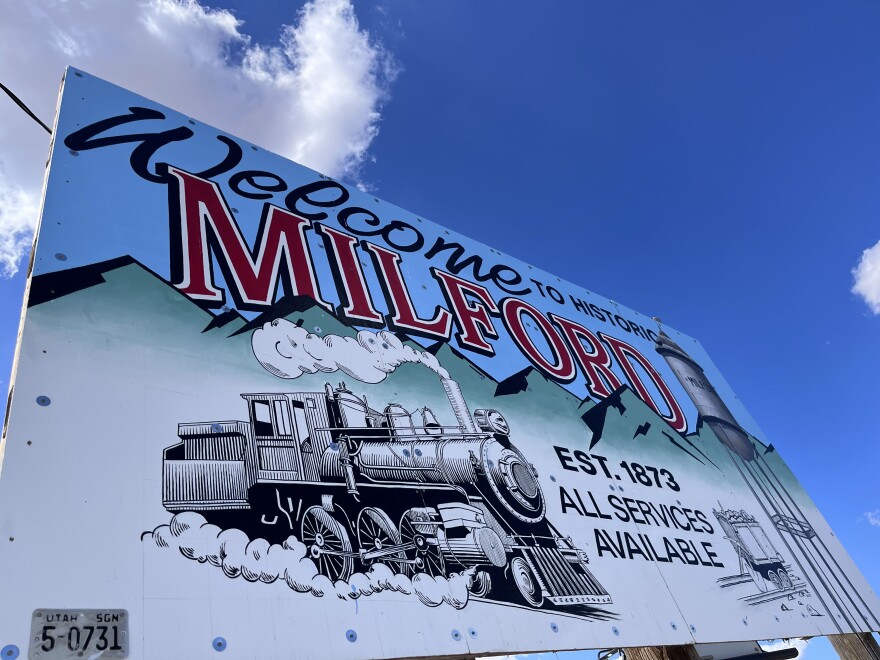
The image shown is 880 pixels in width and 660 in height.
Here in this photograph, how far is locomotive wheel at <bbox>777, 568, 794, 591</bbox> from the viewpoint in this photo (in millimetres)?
4378

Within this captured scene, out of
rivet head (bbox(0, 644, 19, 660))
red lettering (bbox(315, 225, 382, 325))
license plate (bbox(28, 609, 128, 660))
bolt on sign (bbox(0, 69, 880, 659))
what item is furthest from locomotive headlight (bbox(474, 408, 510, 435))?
rivet head (bbox(0, 644, 19, 660))

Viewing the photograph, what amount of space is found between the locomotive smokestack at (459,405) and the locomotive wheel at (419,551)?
2.73 feet

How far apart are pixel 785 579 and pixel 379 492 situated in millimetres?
3437

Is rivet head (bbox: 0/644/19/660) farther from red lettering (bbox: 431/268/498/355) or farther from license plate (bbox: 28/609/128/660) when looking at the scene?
red lettering (bbox: 431/268/498/355)

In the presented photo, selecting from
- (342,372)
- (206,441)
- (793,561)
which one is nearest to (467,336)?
(342,372)

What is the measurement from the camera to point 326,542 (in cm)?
246

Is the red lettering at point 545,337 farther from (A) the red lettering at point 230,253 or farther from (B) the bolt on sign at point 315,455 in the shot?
(A) the red lettering at point 230,253

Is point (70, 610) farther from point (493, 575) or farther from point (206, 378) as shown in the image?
point (493, 575)

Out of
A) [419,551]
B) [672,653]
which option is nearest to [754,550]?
[672,653]

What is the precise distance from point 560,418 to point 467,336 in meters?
0.87

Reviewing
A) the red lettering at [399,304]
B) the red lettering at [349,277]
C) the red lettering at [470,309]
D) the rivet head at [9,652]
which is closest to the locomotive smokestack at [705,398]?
the red lettering at [470,309]

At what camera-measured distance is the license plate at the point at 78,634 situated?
170cm

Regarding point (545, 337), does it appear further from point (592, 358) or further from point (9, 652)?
point (9, 652)

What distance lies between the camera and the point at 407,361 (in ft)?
12.0
